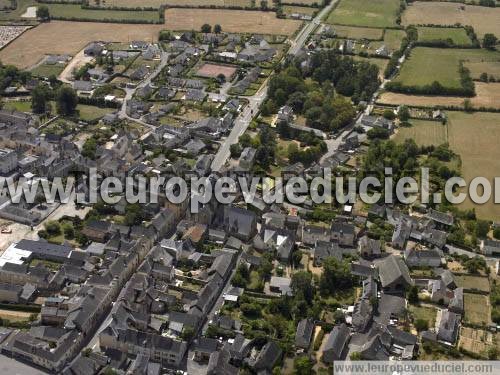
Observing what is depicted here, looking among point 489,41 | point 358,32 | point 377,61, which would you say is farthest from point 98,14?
point 489,41

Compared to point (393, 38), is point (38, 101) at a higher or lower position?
higher

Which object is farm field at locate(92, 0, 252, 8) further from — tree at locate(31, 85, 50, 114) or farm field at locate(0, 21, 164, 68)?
tree at locate(31, 85, 50, 114)

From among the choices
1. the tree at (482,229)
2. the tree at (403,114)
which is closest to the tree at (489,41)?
the tree at (403,114)

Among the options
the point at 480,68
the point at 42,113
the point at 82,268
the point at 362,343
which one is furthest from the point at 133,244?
the point at 480,68

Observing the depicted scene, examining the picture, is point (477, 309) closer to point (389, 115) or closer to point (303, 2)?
point (389, 115)

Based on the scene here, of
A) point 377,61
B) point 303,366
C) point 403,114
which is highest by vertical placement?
point 377,61

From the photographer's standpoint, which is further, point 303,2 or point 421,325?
point 303,2

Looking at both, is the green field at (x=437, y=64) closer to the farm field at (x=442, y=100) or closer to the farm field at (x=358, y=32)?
the farm field at (x=442, y=100)
